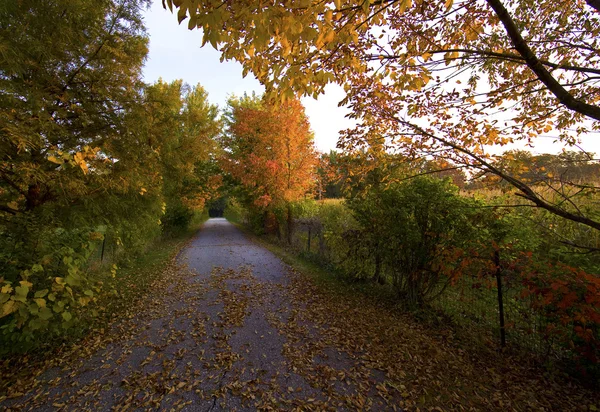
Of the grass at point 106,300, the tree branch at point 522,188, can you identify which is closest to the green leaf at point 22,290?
the grass at point 106,300

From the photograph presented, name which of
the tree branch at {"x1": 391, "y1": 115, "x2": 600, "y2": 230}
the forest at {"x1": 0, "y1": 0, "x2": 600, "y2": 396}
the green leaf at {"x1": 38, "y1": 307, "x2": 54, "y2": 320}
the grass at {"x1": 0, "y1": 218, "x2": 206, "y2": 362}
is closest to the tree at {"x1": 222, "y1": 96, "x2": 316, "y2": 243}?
the grass at {"x1": 0, "y1": 218, "x2": 206, "y2": 362}

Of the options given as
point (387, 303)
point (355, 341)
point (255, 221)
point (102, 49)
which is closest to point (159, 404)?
point (355, 341)

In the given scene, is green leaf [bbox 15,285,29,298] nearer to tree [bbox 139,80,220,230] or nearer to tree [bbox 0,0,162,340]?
tree [bbox 0,0,162,340]

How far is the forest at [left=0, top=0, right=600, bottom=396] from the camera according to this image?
268 cm

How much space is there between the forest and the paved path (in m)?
0.64

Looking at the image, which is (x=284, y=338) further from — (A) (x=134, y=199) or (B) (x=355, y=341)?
(A) (x=134, y=199)

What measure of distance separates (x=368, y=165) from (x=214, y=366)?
3.84 meters

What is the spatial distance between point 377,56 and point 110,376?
4.83m

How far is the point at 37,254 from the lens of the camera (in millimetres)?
3066

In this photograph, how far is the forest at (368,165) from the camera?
2684 millimetres

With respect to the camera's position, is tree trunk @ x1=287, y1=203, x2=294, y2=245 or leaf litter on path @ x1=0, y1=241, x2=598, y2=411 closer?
leaf litter on path @ x1=0, y1=241, x2=598, y2=411

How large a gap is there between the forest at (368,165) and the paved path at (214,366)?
64 cm

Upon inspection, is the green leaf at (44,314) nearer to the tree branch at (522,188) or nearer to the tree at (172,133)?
the tree at (172,133)

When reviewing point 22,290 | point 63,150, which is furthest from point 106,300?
point 22,290
